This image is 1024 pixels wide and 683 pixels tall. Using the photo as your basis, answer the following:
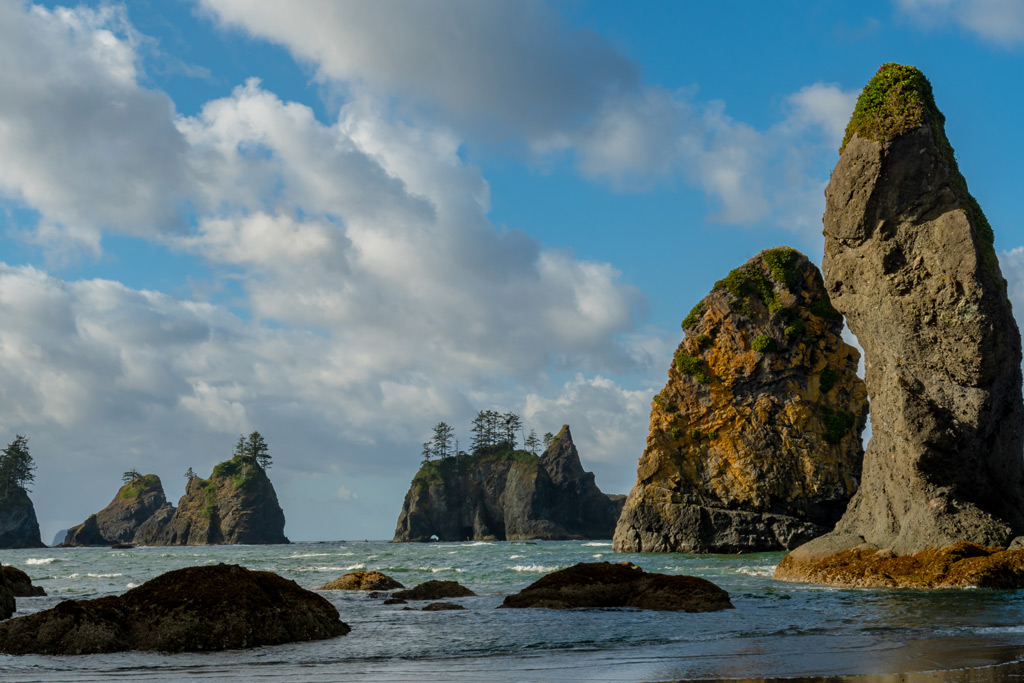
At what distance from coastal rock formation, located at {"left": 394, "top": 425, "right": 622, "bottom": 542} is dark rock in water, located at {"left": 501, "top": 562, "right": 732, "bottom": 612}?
Result: 95.5 m

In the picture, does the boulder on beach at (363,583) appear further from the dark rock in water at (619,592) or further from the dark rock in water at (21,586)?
the dark rock in water at (21,586)

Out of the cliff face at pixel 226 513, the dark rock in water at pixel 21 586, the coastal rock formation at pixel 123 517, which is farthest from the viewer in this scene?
the coastal rock formation at pixel 123 517

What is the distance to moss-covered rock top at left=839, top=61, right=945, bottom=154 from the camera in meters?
25.2

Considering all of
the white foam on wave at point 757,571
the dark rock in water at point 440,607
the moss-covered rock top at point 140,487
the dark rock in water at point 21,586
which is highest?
the moss-covered rock top at point 140,487

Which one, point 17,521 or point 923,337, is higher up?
point 923,337

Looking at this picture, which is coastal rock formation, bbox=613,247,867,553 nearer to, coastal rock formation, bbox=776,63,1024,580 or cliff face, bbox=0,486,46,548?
coastal rock formation, bbox=776,63,1024,580

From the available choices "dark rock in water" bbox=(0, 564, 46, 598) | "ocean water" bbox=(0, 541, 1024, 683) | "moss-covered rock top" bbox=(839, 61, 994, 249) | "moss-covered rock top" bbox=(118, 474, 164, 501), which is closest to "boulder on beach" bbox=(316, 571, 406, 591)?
"ocean water" bbox=(0, 541, 1024, 683)

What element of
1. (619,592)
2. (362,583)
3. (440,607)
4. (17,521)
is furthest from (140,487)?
(619,592)

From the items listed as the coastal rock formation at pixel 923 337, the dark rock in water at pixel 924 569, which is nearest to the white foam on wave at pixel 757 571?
the coastal rock formation at pixel 923 337

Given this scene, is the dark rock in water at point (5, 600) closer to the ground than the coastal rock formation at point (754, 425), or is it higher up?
closer to the ground

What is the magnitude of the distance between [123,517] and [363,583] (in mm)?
138729

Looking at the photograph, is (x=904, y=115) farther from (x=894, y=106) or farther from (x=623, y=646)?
(x=623, y=646)

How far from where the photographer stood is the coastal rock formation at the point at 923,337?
2378cm

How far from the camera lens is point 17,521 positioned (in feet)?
409
